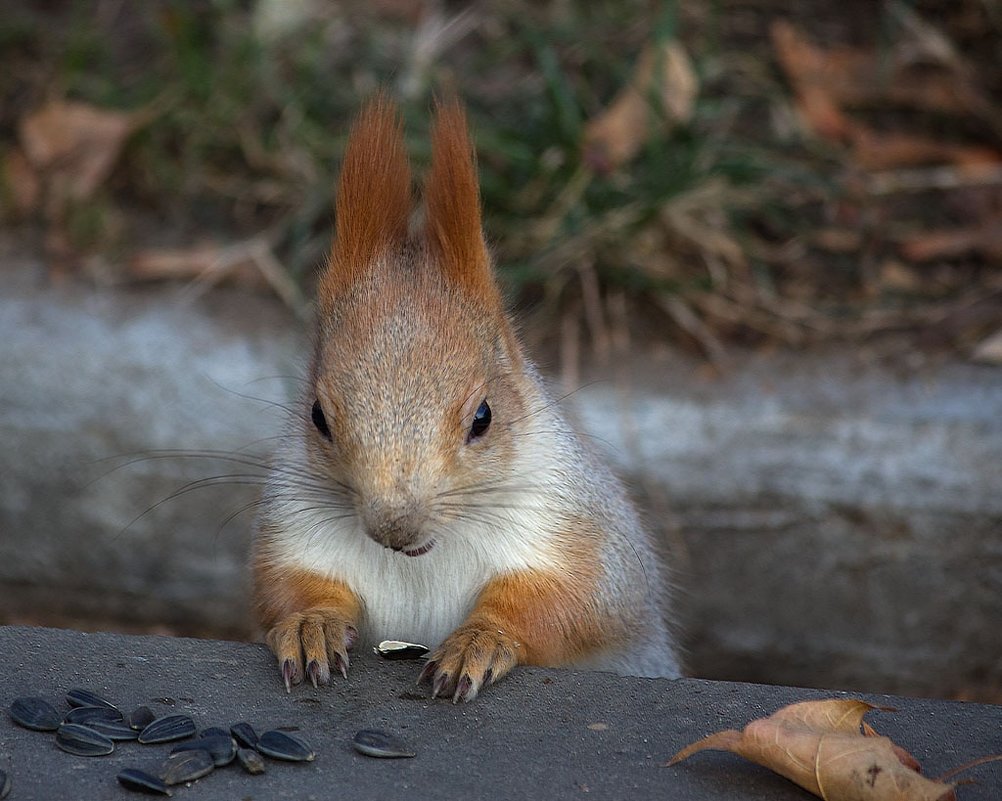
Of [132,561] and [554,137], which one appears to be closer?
[132,561]

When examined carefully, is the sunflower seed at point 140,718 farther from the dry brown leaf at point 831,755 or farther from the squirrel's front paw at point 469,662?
the dry brown leaf at point 831,755

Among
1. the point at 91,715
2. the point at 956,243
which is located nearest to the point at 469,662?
the point at 91,715

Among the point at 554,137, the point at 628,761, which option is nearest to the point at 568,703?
the point at 628,761

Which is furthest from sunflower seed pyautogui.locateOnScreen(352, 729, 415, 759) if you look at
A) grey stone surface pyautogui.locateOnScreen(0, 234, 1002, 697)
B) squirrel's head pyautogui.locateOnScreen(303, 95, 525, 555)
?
grey stone surface pyautogui.locateOnScreen(0, 234, 1002, 697)

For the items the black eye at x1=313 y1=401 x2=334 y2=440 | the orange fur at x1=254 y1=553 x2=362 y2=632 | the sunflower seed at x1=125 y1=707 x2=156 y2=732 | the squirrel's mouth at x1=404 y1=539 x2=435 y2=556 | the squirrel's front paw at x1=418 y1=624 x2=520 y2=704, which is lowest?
the sunflower seed at x1=125 y1=707 x2=156 y2=732

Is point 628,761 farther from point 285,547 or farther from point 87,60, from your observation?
point 87,60

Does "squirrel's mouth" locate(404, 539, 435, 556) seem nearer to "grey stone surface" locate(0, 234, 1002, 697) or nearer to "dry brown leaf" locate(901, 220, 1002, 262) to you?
"grey stone surface" locate(0, 234, 1002, 697)

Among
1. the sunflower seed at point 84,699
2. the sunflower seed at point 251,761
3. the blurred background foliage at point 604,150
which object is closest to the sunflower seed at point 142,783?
the sunflower seed at point 251,761
